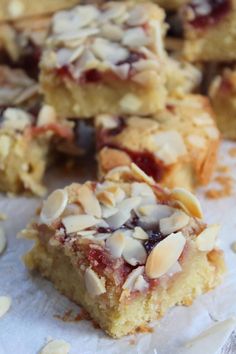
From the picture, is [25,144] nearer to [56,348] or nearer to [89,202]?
[89,202]

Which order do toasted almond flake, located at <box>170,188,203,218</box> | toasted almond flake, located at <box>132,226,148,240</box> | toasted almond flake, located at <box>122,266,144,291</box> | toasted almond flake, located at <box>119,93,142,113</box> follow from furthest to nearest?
toasted almond flake, located at <box>119,93,142,113</box> → toasted almond flake, located at <box>170,188,203,218</box> → toasted almond flake, located at <box>132,226,148,240</box> → toasted almond flake, located at <box>122,266,144,291</box>

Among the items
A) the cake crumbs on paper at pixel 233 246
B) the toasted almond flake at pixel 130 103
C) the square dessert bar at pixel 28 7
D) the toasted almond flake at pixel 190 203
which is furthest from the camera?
the square dessert bar at pixel 28 7

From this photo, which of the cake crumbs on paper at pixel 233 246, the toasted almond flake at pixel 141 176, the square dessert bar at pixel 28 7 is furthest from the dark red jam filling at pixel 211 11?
the cake crumbs on paper at pixel 233 246

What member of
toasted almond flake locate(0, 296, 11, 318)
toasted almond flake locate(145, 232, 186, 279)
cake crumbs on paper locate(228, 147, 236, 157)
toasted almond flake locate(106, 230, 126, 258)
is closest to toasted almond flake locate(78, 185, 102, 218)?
toasted almond flake locate(106, 230, 126, 258)

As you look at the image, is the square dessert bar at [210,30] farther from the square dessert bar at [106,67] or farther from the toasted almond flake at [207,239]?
the toasted almond flake at [207,239]

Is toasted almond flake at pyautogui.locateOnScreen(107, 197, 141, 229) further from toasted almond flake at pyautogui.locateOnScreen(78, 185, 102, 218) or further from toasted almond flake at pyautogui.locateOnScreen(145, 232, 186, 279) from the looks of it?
toasted almond flake at pyautogui.locateOnScreen(145, 232, 186, 279)

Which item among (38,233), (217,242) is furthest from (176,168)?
(38,233)
